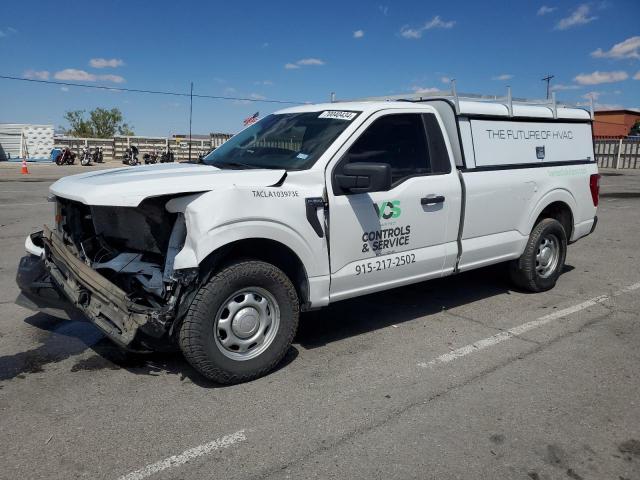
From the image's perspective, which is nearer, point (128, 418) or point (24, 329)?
point (128, 418)

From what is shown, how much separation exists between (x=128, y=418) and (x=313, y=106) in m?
3.10

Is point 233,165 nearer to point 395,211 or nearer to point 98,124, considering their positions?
point 395,211

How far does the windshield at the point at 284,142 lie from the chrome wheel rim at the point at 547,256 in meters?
2.96

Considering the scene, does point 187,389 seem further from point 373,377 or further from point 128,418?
point 373,377

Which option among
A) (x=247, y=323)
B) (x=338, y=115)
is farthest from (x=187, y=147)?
(x=247, y=323)

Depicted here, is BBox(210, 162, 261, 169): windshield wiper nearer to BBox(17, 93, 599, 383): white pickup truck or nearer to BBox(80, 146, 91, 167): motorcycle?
BBox(17, 93, 599, 383): white pickup truck

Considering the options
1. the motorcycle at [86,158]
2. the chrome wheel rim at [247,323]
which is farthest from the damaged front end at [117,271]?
the motorcycle at [86,158]

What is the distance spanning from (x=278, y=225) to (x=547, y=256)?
12.3 ft

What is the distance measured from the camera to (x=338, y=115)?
179 inches

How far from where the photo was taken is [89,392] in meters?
3.69

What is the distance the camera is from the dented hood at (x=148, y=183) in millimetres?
3451

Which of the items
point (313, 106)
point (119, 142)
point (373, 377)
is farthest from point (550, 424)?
point (119, 142)

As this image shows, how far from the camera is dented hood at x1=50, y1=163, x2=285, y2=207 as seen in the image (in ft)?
11.3

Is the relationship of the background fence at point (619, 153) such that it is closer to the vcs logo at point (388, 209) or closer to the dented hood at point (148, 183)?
the vcs logo at point (388, 209)
